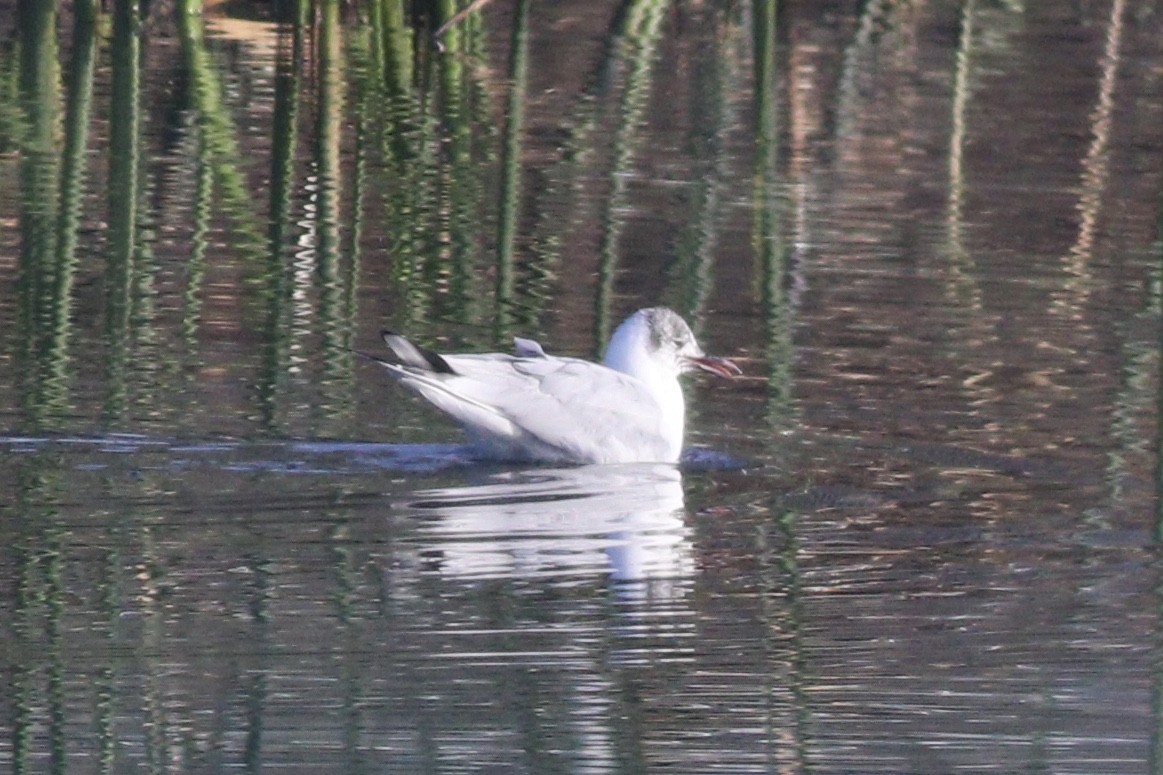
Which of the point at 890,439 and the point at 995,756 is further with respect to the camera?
the point at 890,439

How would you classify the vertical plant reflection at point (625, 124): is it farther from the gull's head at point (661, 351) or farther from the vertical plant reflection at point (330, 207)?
the vertical plant reflection at point (330, 207)

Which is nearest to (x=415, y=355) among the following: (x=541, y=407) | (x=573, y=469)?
(x=541, y=407)

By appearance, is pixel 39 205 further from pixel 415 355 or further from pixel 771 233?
pixel 415 355

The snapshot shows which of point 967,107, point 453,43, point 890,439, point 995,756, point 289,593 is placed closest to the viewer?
point 995,756

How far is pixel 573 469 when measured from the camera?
774 centimetres

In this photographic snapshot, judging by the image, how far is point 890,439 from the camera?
7859mm

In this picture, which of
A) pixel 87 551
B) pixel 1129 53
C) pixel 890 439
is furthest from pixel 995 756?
pixel 1129 53

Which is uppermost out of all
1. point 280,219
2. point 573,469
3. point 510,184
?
point 510,184

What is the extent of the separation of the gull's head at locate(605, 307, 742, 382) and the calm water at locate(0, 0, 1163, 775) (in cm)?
19

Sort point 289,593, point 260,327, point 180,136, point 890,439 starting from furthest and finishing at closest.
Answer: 1. point 180,136
2. point 260,327
3. point 890,439
4. point 289,593

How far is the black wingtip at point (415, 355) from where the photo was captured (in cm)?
746

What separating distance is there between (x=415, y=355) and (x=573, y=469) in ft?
1.97

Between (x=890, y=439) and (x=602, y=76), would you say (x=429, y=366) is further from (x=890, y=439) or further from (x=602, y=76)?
(x=602, y=76)

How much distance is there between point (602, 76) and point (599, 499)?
29.4ft
